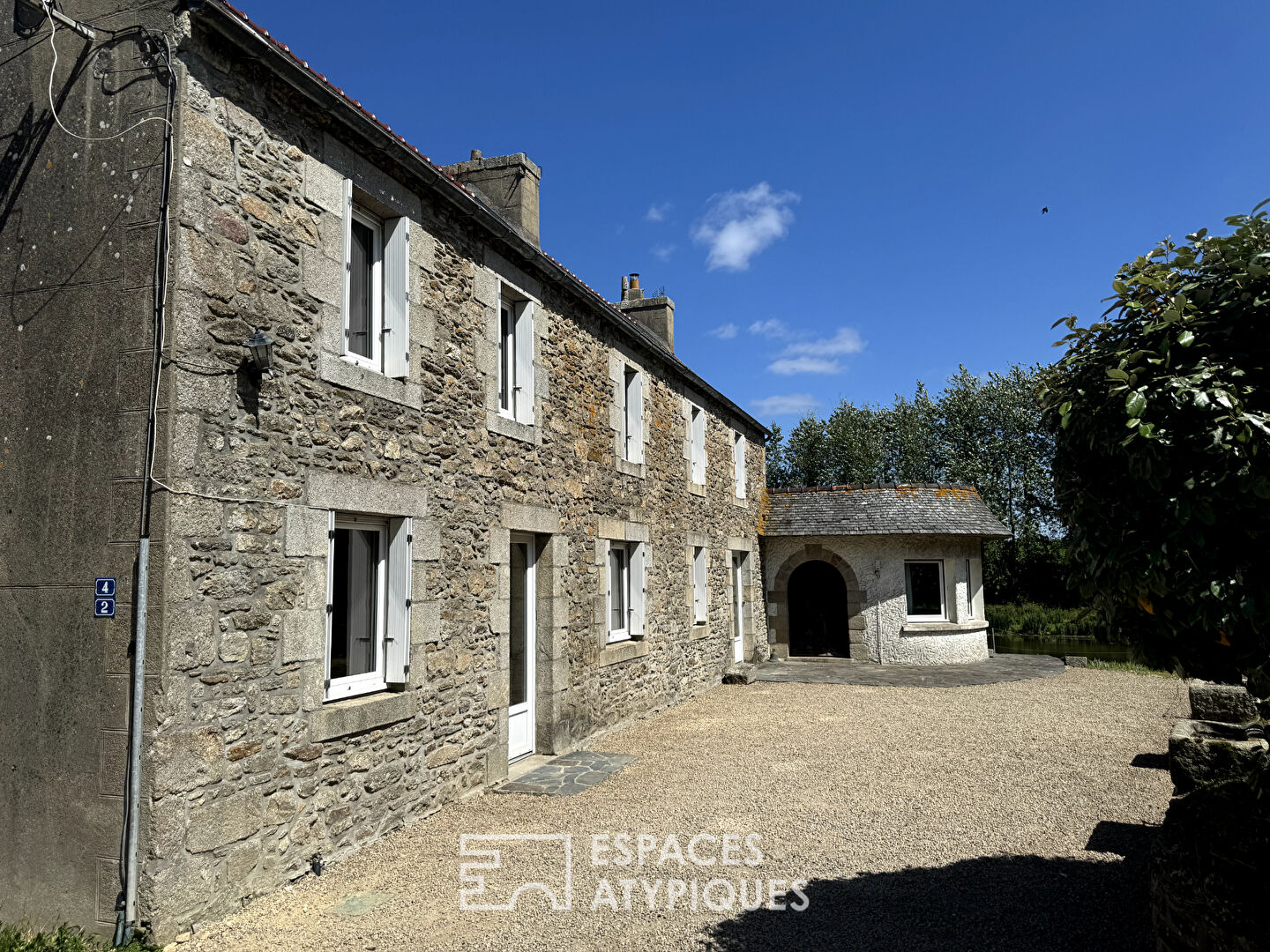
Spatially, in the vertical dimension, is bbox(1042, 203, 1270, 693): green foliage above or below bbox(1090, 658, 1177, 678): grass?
above

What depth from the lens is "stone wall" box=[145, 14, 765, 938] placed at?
4305mm

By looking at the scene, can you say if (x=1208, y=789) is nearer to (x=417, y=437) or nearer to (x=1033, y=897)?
(x=1033, y=897)

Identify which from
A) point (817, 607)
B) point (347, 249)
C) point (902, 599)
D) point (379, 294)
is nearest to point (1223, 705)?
point (379, 294)

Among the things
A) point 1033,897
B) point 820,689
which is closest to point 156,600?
point 1033,897

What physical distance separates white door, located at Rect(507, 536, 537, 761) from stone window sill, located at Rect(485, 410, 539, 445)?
94 centimetres

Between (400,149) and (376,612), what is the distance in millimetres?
3154

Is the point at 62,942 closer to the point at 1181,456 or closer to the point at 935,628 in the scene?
the point at 1181,456

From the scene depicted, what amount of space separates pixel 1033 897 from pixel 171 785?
4.41m

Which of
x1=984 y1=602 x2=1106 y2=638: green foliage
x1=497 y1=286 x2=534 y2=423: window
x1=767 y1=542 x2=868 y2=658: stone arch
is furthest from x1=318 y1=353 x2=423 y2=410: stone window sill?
x1=984 y1=602 x2=1106 y2=638: green foliage

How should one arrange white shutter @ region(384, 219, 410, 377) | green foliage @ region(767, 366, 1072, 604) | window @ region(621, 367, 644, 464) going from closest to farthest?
white shutter @ region(384, 219, 410, 377) → window @ region(621, 367, 644, 464) → green foliage @ region(767, 366, 1072, 604)

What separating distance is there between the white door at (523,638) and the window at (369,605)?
6.83ft

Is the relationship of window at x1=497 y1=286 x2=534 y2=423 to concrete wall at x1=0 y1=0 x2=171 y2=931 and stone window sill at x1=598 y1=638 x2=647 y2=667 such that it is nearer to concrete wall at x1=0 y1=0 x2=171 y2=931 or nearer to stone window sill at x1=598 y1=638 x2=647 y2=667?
stone window sill at x1=598 y1=638 x2=647 y2=667

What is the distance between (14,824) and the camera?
4316 mm

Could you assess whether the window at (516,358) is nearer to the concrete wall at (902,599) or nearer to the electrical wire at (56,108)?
the electrical wire at (56,108)
